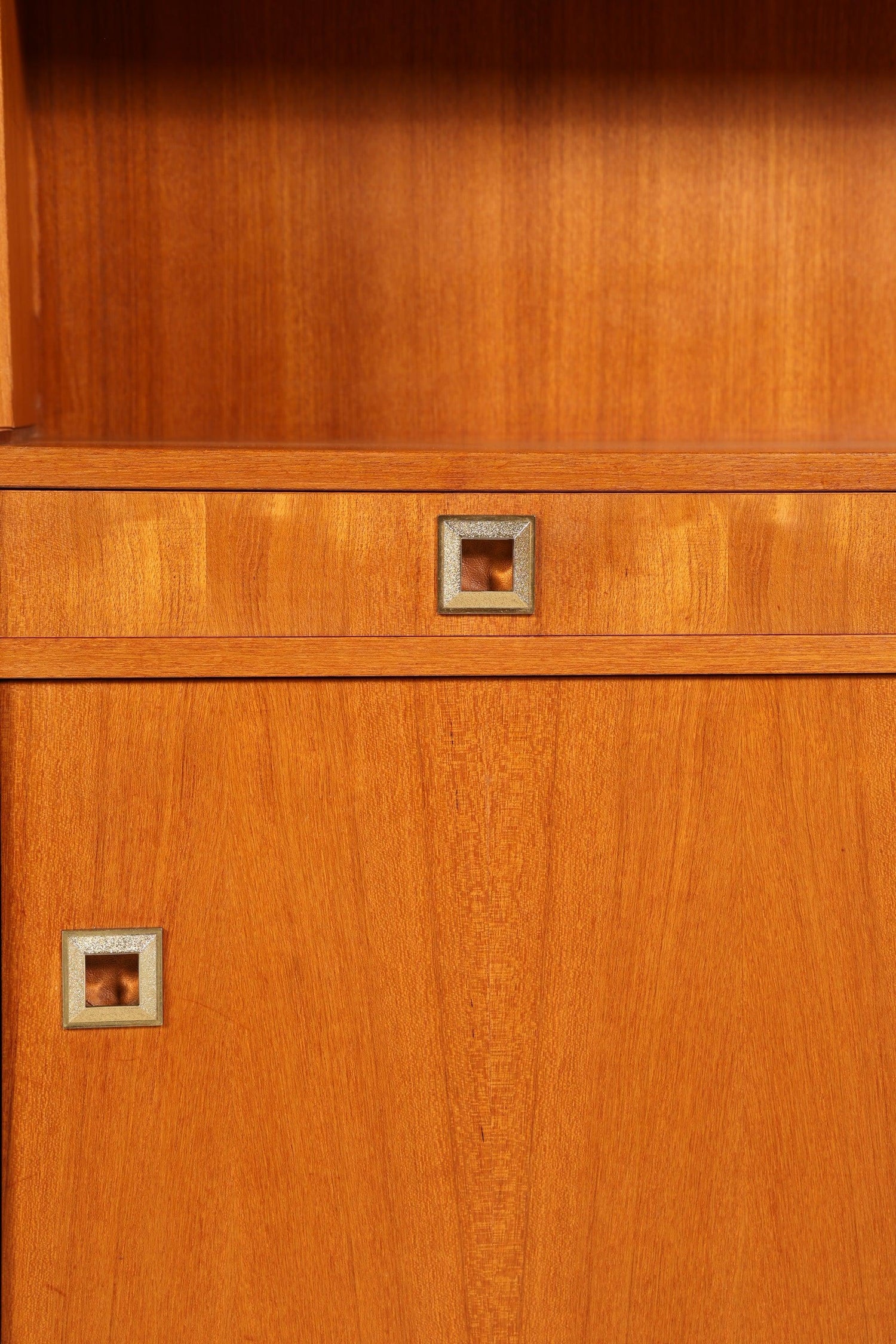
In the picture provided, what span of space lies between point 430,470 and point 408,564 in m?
0.06

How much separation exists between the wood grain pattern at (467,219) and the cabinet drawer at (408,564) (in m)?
0.27

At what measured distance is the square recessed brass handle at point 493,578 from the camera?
71 cm

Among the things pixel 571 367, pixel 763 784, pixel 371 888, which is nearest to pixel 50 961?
pixel 371 888

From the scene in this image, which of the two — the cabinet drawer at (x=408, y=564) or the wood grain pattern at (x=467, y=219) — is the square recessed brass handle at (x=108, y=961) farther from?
the wood grain pattern at (x=467, y=219)

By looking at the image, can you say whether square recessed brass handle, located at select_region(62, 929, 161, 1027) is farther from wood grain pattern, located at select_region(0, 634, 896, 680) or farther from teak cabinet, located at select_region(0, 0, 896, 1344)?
wood grain pattern, located at select_region(0, 634, 896, 680)

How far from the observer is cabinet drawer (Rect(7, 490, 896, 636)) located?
2.27ft

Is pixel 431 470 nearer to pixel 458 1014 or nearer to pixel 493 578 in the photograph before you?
pixel 493 578

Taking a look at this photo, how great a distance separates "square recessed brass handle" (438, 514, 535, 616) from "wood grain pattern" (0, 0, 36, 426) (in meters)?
0.29

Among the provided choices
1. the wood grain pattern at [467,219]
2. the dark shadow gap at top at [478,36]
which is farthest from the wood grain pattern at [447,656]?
the dark shadow gap at top at [478,36]

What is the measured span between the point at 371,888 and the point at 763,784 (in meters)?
0.25

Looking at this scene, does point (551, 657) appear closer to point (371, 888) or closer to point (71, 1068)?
point (371, 888)

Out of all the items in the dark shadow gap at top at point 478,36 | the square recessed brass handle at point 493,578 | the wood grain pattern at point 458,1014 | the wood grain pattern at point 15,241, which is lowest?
the wood grain pattern at point 458,1014

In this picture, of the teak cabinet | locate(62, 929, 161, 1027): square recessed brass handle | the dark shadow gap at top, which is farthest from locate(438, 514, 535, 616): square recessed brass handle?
the dark shadow gap at top

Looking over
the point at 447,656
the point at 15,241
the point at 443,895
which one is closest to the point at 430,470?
the point at 447,656
